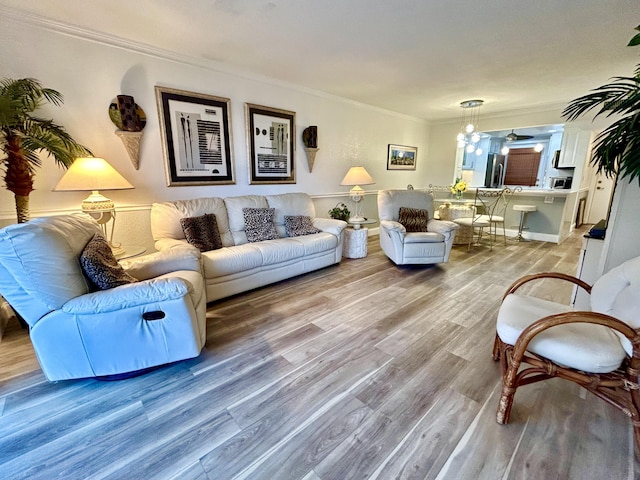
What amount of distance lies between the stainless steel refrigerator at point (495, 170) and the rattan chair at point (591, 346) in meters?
8.63

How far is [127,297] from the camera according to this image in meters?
1.55

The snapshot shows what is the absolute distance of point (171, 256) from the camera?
213 centimetres

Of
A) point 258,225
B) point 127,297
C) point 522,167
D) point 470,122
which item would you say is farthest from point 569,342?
point 522,167

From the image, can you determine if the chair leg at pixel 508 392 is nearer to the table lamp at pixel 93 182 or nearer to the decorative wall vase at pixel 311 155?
the table lamp at pixel 93 182

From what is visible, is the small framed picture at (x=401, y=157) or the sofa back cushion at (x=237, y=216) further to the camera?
the small framed picture at (x=401, y=157)

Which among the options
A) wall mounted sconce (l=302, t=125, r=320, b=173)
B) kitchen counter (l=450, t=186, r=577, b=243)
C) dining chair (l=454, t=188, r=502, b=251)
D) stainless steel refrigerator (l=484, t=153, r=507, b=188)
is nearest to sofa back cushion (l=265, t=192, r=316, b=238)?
wall mounted sconce (l=302, t=125, r=320, b=173)

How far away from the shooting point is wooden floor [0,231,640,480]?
1.19m

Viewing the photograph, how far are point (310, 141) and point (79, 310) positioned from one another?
3475 mm

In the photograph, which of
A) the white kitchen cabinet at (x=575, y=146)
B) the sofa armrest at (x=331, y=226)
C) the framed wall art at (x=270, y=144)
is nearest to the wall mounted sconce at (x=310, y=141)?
the framed wall art at (x=270, y=144)

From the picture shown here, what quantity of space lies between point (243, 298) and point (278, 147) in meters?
2.22

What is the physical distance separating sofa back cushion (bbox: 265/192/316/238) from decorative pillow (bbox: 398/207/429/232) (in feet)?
4.24

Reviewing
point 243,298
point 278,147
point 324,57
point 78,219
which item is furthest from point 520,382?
point 278,147

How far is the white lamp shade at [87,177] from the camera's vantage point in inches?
84.0

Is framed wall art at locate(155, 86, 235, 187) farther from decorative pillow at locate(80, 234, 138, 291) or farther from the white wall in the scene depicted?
decorative pillow at locate(80, 234, 138, 291)
